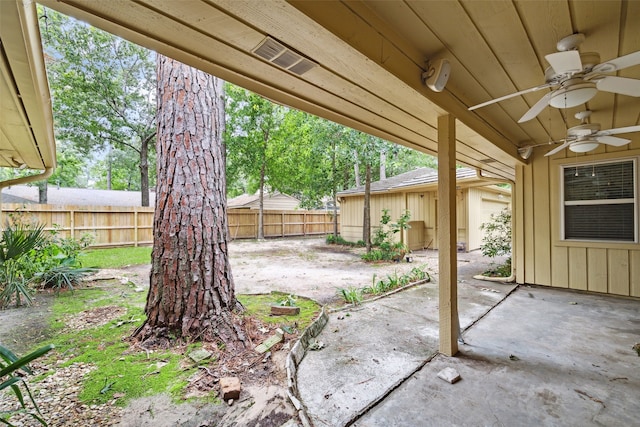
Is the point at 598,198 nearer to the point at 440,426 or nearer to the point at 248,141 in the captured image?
the point at 440,426

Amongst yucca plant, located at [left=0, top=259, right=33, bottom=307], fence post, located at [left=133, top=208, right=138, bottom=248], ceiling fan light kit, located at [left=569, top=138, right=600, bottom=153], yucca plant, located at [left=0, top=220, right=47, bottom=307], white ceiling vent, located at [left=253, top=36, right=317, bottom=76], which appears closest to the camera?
white ceiling vent, located at [left=253, top=36, right=317, bottom=76]

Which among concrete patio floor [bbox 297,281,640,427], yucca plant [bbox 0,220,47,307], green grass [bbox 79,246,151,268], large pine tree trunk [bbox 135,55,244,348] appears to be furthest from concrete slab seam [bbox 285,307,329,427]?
green grass [bbox 79,246,151,268]

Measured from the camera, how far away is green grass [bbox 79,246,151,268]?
6.83 m

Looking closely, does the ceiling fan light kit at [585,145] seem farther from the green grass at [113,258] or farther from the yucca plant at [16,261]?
the green grass at [113,258]

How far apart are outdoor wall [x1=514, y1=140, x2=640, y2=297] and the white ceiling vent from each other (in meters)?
5.00

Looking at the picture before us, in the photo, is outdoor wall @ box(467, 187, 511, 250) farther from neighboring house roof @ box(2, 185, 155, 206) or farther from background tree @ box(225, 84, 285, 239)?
neighboring house roof @ box(2, 185, 155, 206)

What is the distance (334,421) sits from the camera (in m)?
1.68

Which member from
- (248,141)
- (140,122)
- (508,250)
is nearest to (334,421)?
(508,250)

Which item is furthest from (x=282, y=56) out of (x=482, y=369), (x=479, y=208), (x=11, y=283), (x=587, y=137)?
(x=479, y=208)

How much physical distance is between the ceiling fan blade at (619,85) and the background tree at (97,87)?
14.9 m

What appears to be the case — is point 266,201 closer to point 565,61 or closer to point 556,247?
point 556,247

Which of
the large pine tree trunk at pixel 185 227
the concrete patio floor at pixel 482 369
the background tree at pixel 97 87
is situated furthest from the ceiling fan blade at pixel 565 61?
the background tree at pixel 97 87

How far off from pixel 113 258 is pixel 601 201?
10974mm

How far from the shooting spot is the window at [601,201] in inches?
159
